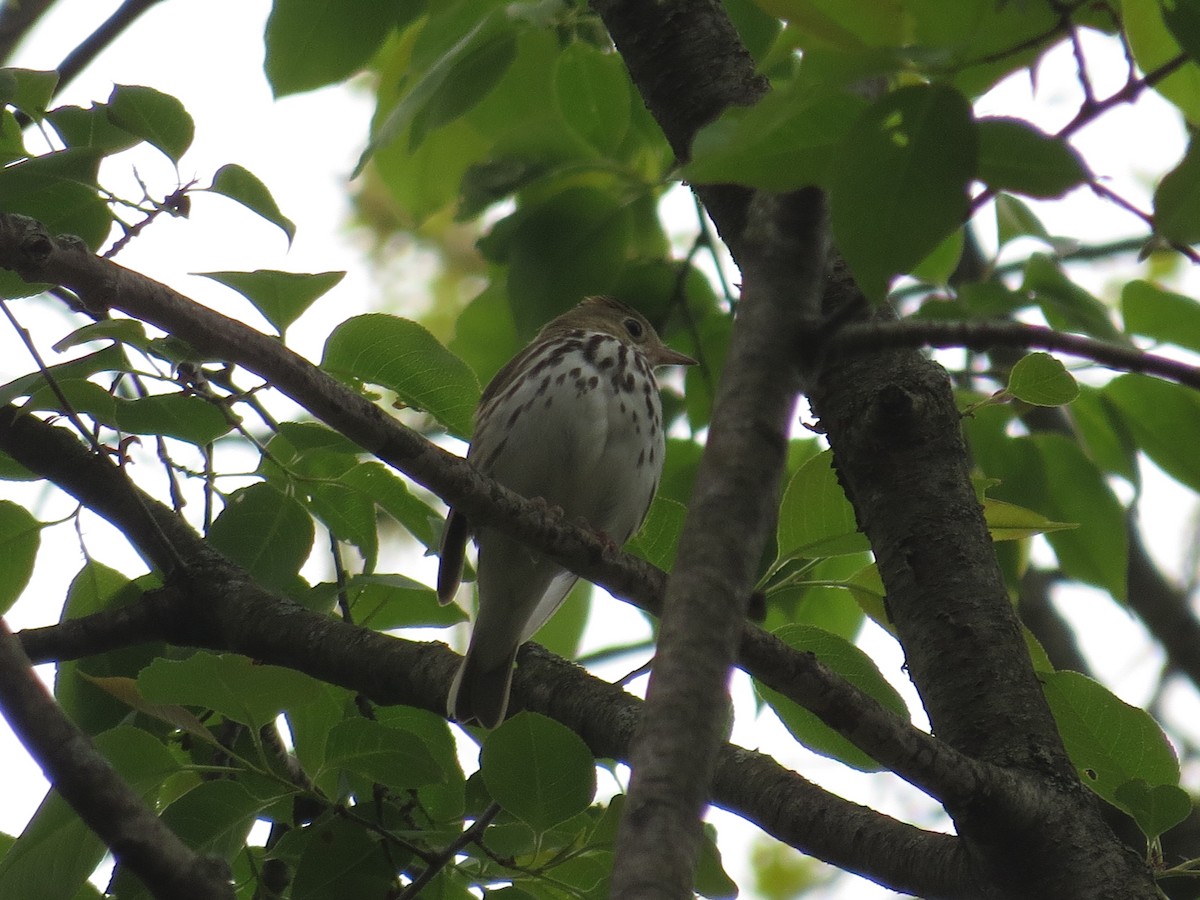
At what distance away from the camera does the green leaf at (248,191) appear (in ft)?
7.03

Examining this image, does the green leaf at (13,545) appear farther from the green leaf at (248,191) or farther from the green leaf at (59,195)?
the green leaf at (248,191)

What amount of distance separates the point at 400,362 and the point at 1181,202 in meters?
1.38

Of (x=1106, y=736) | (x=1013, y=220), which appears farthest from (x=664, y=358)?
(x=1106, y=736)

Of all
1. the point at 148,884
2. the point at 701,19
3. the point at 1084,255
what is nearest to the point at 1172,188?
the point at 148,884

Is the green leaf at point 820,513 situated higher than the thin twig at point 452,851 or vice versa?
the green leaf at point 820,513

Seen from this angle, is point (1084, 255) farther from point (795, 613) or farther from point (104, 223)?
point (104, 223)

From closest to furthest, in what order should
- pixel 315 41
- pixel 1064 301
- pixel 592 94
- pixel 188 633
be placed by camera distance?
pixel 1064 301, pixel 315 41, pixel 188 633, pixel 592 94

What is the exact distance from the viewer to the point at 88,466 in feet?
8.44

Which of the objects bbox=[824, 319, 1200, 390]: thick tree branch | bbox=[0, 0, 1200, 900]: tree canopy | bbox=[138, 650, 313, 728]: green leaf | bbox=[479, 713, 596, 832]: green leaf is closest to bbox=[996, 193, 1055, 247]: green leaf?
bbox=[0, 0, 1200, 900]: tree canopy

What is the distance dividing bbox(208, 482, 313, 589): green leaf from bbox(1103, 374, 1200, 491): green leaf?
1538 millimetres

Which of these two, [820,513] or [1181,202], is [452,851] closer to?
[820,513]

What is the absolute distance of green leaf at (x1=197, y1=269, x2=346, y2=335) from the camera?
2088mm

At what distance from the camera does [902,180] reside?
114cm

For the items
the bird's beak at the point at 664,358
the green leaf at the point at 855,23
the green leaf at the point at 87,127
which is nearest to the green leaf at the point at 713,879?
the green leaf at the point at 855,23
